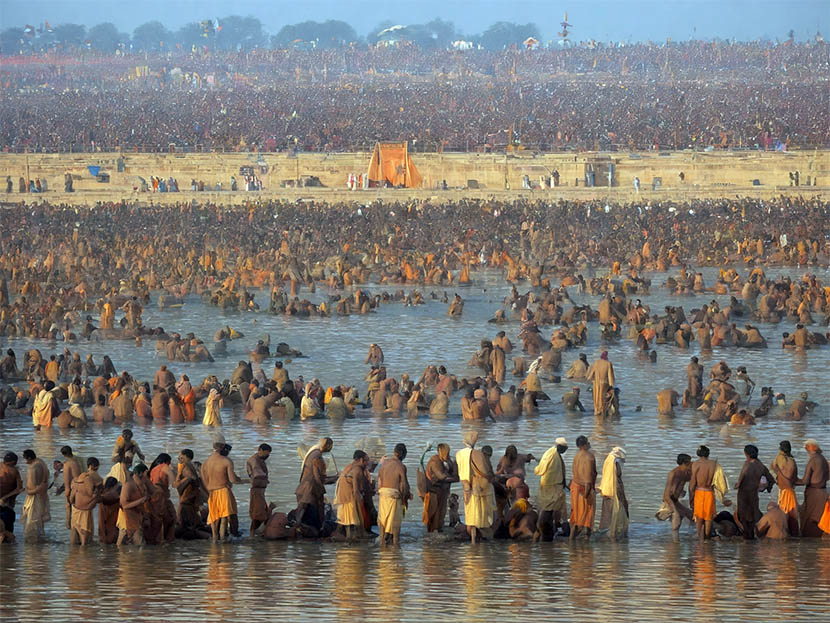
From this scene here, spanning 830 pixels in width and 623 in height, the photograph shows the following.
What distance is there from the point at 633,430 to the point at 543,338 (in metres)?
7.13

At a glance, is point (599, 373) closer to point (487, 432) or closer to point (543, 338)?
point (487, 432)

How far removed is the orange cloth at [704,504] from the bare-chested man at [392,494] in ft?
6.92

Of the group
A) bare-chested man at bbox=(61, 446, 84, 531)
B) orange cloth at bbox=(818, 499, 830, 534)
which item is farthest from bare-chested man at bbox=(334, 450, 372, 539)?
orange cloth at bbox=(818, 499, 830, 534)

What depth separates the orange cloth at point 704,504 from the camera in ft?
38.4

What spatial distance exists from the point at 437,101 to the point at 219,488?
62511 mm

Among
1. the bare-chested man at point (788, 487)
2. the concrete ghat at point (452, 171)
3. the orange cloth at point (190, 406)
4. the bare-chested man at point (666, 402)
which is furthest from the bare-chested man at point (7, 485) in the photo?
the concrete ghat at point (452, 171)

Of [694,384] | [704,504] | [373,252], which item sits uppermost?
[373,252]

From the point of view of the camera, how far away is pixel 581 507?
38.8 feet

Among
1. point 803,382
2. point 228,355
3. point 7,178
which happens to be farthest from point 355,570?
point 7,178

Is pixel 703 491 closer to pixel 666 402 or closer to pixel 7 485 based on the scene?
pixel 7 485

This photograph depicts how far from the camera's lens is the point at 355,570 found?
1096 centimetres

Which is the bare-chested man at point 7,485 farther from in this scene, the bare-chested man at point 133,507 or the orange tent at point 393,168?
the orange tent at point 393,168

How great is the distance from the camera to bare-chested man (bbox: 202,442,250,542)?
11.6 m

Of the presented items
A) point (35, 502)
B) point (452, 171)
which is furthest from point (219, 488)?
point (452, 171)
